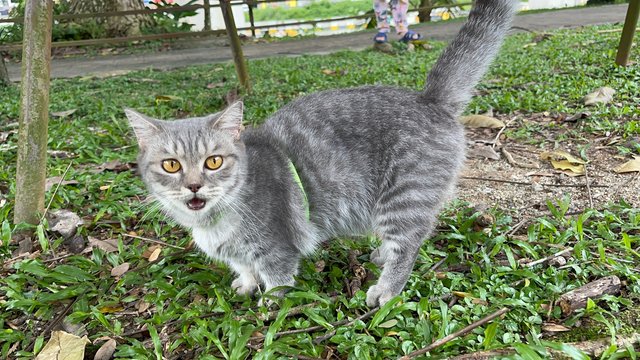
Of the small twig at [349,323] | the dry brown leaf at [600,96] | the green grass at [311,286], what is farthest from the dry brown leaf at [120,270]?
the dry brown leaf at [600,96]

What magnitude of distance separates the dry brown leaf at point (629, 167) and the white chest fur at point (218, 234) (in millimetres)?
2710

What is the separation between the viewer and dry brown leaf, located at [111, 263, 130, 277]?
2.88 metres

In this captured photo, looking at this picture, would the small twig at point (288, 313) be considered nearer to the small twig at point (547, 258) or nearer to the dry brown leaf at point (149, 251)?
the dry brown leaf at point (149, 251)

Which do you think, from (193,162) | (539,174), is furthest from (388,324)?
(539,174)

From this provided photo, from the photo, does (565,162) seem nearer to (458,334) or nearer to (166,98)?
(458,334)

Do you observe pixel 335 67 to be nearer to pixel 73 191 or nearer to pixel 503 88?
pixel 503 88

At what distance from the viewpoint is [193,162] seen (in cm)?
259

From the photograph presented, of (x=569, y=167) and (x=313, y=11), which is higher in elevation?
(x=313, y=11)

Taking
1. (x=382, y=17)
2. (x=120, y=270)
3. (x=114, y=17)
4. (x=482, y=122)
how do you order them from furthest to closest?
(x=114, y=17)
(x=382, y=17)
(x=482, y=122)
(x=120, y=270)

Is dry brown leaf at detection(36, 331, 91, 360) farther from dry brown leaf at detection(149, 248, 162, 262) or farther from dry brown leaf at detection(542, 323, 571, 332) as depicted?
dry brown leaf at detection(542, 323, 571, 332)

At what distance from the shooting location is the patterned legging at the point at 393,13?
8.58 metres

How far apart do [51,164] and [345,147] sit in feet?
8.96

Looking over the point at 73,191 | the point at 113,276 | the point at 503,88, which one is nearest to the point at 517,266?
the point at 113,276

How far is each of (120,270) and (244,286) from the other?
0.75 m
